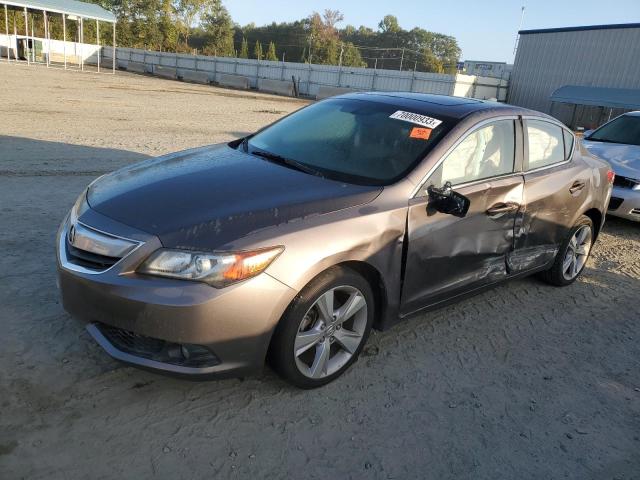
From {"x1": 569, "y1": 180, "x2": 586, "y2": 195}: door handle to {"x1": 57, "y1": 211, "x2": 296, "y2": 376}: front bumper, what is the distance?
296 centimetres

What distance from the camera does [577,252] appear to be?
4.90 m

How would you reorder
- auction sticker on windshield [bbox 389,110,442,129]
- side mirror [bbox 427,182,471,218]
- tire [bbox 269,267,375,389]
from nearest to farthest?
tire [bbox 269,267,375,389] < side mirror [bbox 427,182,471,218] < auction sticker on windshield [bbox 389,110,442,129]

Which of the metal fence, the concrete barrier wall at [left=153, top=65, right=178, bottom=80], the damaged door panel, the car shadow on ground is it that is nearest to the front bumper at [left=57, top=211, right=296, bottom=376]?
the damaged door panel

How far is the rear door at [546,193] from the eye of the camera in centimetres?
401

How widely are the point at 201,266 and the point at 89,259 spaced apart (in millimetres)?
647

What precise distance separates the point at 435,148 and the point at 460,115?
0.44 meters

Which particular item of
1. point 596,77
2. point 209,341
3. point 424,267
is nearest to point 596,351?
point 424,267

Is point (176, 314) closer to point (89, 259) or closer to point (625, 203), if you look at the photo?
point (89, 259)

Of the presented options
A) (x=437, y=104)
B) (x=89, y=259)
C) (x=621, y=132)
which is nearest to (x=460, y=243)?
(x=437, y=104)

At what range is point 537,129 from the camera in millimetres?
4230

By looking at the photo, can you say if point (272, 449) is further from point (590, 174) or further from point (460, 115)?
point (590, 174)

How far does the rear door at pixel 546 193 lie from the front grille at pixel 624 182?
2.51 metres

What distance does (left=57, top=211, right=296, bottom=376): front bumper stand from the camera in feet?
8.05

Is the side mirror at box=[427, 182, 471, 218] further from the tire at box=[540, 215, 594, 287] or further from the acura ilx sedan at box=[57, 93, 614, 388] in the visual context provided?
the tire at box=[540, 215, 594, 287]
